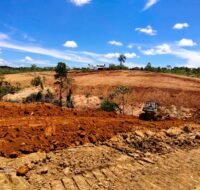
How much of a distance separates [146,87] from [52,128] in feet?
91.1

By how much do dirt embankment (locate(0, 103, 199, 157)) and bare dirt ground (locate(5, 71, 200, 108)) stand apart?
58.7 feet

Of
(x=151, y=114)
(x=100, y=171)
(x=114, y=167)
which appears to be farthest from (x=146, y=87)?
(x=100, y=171)

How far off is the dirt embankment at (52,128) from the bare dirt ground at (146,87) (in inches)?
705

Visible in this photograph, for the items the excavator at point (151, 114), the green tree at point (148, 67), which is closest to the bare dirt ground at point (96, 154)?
the excavator at point (151, 114)

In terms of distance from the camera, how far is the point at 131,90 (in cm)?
3862

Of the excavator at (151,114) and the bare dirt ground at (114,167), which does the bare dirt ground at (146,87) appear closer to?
the excavator at (151,114)

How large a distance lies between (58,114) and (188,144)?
5628mm

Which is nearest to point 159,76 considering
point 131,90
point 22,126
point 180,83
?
point 180,83

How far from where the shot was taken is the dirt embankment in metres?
11.6

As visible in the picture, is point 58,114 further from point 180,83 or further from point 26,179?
point 180,83

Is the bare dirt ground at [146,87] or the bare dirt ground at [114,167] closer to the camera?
the bare dirt ground at [114,167]

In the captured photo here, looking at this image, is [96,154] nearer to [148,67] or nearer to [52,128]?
[52,128]

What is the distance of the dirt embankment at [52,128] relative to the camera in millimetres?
11555

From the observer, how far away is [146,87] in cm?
3981
